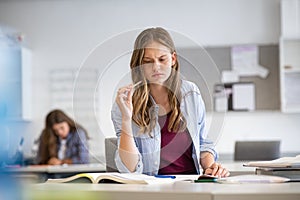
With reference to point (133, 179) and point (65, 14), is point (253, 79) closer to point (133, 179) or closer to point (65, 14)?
point (65, 14)

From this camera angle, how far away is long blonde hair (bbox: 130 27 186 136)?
1.28m

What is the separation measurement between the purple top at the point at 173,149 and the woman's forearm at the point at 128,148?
69mm

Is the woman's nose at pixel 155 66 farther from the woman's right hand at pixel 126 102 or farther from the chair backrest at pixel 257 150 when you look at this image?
the chair backrest at pixel 257 150

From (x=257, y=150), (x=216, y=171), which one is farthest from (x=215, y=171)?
(x=257, y=150)

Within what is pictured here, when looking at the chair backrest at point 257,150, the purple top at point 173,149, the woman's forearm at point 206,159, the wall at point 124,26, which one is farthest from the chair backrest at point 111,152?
the wall at point 124,26

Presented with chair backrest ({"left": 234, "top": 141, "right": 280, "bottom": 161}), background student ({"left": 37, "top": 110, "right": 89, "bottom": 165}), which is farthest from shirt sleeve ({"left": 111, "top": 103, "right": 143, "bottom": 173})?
background student ({"left": 37, "top": 110, "right": 89, "bottom": 165})

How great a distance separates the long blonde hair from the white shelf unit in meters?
4.16

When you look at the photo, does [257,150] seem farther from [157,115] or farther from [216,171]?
[157,115]

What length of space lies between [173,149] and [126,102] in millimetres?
176

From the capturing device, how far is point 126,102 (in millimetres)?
1279

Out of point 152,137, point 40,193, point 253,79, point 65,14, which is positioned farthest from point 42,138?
point 40,193

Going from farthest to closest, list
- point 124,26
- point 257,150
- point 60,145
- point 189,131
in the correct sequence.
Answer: point 124,26 < point 60,145 < point 257,150 < point 189,131

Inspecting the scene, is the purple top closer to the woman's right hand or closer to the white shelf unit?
the woman's right hand

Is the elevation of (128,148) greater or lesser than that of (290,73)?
lesser
